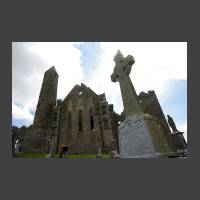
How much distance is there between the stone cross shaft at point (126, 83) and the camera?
23.7 ft

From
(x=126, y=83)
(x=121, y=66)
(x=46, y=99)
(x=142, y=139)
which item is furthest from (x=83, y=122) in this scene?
(x=142, y=139)

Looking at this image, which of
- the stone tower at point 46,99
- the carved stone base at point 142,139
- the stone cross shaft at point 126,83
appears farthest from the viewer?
the stone tower at point 46,99

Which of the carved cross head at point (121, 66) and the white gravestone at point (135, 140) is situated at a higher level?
the carved cross head at point (121, 66)

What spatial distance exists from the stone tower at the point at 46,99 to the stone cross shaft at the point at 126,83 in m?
17.6

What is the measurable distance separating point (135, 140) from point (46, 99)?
21.7m

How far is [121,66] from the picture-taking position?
29.8 feet

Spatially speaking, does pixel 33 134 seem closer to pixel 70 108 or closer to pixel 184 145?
pixel 70 108

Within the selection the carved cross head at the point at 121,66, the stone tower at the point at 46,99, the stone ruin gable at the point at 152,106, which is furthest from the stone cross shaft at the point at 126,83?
the stone tower at the point at 46,99

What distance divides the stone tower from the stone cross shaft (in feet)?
57.6

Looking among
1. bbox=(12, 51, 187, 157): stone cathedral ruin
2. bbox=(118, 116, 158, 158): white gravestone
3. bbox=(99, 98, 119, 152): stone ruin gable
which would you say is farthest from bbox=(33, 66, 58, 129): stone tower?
bbox=(118, 116, 158, 158): white gravestone

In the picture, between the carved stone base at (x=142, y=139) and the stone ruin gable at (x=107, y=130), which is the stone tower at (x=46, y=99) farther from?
the carved stone base at (x=142, y=139)

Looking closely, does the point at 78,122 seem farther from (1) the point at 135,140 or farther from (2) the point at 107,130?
(1) the point at 135,140

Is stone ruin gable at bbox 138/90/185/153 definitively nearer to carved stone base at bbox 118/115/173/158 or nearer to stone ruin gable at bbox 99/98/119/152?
stone ruin gable at bbox 99/98/119/152

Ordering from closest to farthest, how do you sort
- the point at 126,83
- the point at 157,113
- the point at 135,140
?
the point at 135,140 < the point at 126,83 < the point at 157,113
